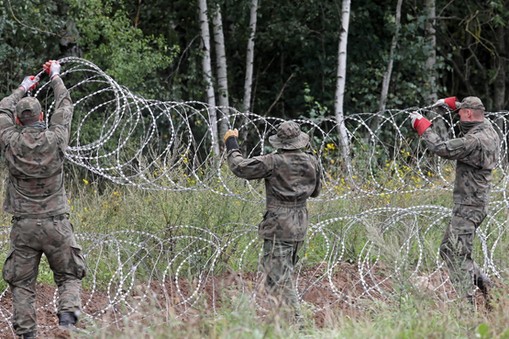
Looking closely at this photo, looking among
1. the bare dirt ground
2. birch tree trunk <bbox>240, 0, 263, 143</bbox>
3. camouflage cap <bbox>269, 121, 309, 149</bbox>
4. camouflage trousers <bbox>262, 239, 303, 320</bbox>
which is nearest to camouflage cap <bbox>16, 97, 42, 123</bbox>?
the bare dirt ground

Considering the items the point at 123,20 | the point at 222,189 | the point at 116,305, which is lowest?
the point at 116,305

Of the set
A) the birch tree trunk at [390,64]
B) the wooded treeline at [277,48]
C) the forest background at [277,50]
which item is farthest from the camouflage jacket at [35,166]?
the birch tree trunk at [390,64]

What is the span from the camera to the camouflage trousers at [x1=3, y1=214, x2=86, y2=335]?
7605 mm

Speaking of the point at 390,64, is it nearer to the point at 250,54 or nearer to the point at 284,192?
the point at 250,54

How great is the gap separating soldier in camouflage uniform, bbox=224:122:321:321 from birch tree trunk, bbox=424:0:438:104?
10.7 m

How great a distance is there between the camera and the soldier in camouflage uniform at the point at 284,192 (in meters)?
8.11

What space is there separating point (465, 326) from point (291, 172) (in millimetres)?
2051

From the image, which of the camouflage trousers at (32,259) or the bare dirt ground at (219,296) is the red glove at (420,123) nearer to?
the bare dirt ground at (219,296)

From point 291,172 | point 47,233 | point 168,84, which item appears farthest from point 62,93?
point 168,84

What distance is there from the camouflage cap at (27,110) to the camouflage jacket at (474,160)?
134 inches

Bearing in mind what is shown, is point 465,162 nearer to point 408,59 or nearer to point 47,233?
point 47,233

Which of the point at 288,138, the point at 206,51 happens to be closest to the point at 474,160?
the point at 288,138

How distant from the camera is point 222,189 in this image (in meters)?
10.7

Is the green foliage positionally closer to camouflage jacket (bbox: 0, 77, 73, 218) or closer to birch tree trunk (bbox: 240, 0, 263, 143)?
birch tree trunk (bbox: 240, 0, 263, 143)
